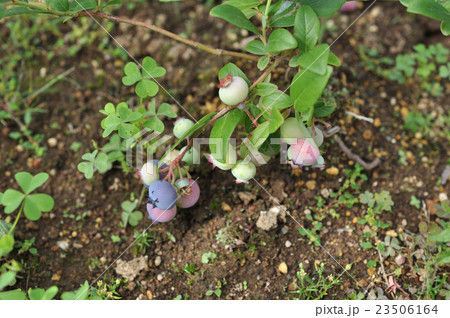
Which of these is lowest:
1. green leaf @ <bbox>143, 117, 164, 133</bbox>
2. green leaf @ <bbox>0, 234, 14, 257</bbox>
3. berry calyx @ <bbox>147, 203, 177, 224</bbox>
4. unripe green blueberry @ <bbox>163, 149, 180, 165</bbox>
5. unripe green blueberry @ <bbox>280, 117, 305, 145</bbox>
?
berry calyx @ <bbox>147, 203, 177, 224</bbox>

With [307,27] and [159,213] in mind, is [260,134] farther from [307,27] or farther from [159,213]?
[159,213]

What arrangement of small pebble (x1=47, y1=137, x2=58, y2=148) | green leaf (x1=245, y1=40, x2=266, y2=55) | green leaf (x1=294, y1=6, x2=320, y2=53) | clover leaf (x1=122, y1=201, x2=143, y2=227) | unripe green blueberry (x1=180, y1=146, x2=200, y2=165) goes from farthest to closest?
small pebble (x1=47, y1=137, x2=58, y2=148)
clover leaf (x1=122, y1=201, x2=143, y2=227)
unripe green blueberry (x1=180, y1=146, x2=200, y2=165)
green leaf (x1=245, y1=40, x2=266, y2=55)
green leaf (x1=294, y1=6, x2=320, y2=53)

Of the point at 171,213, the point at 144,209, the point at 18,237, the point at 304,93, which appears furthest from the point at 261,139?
the point at 18,237

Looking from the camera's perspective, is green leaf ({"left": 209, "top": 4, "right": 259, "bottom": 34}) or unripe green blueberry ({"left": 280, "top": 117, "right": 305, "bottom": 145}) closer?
green leaf ({"left": 209, "top": 4, "right": 259, "bottom": 34})

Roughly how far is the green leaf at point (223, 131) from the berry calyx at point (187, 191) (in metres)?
0.22

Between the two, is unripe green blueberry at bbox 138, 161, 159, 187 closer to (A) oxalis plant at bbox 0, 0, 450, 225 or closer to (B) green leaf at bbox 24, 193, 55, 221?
(A) oxalis plant at bbox 0, 0, 450, 225

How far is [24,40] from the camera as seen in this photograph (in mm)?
2490

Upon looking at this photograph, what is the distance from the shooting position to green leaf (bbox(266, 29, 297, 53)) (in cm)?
131

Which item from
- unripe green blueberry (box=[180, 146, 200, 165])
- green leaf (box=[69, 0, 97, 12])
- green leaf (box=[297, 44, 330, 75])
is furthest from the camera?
unripe green blueberry (box=[180, 146, 200, 165])

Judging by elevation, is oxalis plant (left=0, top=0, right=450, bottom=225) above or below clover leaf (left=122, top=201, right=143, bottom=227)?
above

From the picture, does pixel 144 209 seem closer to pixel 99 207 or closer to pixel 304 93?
pixel 99 207

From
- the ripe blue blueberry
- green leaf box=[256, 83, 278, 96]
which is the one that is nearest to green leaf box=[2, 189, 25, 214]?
the ripe blue blueberry

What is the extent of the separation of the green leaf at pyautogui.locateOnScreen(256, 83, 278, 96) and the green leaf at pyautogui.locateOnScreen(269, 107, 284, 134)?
12cm

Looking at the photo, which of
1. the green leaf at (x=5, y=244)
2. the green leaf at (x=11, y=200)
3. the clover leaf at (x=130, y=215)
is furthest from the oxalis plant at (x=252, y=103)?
the green leaf at (x=5, y=244)
